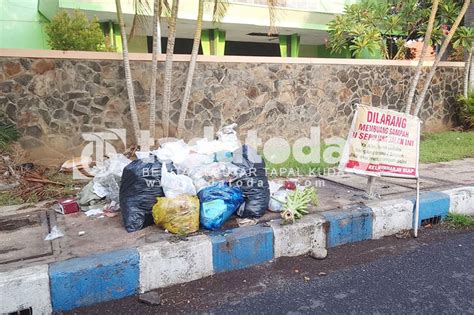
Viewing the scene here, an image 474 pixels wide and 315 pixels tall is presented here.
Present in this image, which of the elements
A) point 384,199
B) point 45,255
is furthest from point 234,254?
point 384,199

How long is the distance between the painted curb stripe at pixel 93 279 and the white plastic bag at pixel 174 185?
0.79 metres

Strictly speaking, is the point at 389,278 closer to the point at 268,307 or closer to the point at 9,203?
the point at 268,307

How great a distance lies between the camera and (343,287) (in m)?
3.32

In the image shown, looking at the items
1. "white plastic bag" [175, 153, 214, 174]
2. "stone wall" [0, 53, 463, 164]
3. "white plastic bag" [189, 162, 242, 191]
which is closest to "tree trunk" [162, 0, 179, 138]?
"stone wall" [0, 53, 463, 164]

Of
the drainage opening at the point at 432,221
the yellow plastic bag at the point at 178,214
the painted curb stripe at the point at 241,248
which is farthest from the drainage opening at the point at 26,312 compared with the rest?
the drainage opening at the point at 432,221

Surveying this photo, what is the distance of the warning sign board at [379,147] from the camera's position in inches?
183

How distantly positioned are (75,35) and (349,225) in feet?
22.0

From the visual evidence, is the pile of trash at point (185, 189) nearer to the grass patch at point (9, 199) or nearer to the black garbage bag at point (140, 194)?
the black garbage bag at point (140, 194)

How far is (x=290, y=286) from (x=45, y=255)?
2100 millimetres

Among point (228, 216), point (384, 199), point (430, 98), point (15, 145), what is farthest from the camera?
point (430, 98)

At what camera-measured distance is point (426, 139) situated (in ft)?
32.8

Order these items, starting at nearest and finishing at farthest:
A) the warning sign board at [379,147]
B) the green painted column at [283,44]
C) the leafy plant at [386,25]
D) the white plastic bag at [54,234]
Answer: the white plastic bag at [54,234] → the warning sign board at [379,147] → the leafy plant at [386,25] → the green painted column at [283,44]

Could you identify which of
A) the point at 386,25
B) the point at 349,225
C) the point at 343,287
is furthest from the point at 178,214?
the point at 386,25

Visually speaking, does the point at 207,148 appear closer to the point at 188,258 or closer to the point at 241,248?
the point at 241,248
